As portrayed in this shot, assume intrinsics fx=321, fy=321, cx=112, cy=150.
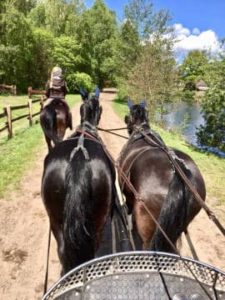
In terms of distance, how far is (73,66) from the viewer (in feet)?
140

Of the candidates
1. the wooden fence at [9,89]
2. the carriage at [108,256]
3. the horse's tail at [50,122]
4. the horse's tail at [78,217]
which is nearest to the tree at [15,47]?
the wooden fence at [9,89]

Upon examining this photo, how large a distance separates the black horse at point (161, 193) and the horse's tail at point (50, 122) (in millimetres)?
3379

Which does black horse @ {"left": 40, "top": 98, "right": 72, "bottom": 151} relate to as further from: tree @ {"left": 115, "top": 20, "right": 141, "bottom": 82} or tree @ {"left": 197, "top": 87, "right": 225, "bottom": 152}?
tree @ {"left": 115, "top": 20, "right": 141, "bottom": 82}

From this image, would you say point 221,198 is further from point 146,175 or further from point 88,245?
point 88,245

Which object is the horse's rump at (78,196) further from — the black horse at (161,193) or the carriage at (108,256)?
the black horse at (161,193)

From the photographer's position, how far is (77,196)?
3434mm

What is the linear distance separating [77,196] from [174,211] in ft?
3.56

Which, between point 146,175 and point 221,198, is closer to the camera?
point 146,175

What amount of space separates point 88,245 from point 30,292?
1.15 m

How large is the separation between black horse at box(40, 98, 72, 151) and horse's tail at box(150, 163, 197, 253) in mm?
4252

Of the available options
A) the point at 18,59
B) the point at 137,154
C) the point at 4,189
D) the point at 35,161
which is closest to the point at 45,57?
the point at 18,59

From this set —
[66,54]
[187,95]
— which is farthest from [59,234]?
[66,54]

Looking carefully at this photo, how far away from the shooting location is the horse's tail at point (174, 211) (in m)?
3.56

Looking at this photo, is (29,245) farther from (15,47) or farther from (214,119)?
(15,47)
